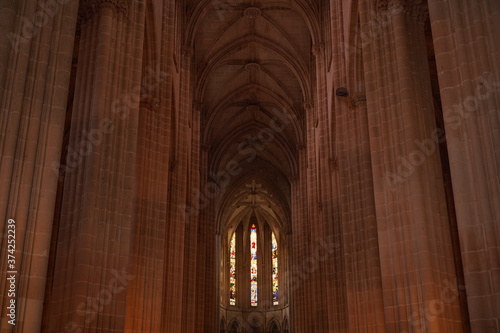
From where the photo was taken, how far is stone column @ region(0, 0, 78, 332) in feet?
30.2

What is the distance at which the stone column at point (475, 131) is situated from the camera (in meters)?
8.59

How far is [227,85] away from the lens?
3756cm

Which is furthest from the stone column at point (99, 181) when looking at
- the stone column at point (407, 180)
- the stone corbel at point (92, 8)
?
the stone column at point (407, 180)

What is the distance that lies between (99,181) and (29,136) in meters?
2.76

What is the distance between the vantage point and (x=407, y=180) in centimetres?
1245

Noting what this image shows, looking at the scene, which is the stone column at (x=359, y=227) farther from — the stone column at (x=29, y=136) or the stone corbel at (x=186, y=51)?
the stone corbel at (x=186, y=51)

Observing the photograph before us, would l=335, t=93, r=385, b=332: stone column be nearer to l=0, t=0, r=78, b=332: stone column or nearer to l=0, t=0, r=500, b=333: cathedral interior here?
l=0, t=0, r=500, b=333: cathedral interior

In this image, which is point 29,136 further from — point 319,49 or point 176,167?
point 319,49

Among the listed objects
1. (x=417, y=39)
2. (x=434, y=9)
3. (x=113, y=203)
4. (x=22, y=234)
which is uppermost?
(x=417, y=39)

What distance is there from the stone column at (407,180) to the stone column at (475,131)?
2.79 meters

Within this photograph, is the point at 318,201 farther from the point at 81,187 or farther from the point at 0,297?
the point at 0,297

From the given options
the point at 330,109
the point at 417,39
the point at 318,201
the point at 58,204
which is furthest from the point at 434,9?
the point at 318,201

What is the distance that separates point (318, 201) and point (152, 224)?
1336 centimetres

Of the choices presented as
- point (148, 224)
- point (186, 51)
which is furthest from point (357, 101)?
point (186, 51)
